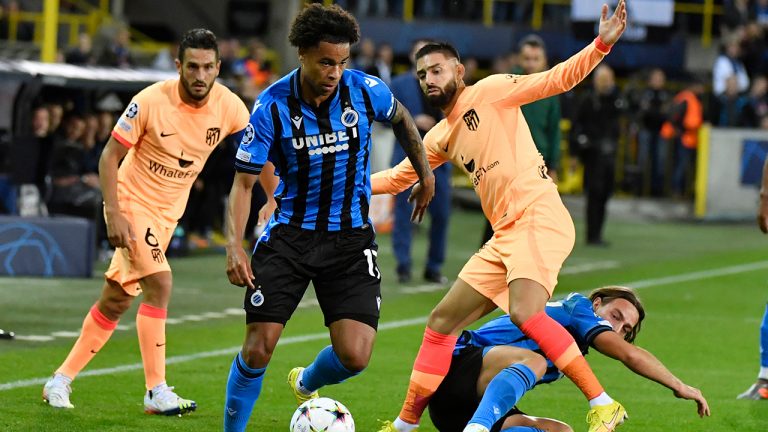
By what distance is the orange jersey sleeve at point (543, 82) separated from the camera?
7.54m

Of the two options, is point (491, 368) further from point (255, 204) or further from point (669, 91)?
point (669, 91)

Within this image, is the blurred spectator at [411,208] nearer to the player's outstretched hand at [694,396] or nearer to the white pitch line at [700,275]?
the white pitch line at [700,275]

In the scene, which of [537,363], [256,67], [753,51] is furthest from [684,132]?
[537,363]

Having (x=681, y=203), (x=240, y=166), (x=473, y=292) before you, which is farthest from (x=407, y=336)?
(x=681, y=203)

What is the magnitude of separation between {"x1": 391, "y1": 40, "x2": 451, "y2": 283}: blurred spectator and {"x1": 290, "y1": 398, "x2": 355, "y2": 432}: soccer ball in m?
7.49

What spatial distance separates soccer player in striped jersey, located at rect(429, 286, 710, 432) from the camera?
6.84 m

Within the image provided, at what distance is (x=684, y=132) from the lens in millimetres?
23812

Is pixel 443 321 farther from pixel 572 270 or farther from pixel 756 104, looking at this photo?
pixel 756 104

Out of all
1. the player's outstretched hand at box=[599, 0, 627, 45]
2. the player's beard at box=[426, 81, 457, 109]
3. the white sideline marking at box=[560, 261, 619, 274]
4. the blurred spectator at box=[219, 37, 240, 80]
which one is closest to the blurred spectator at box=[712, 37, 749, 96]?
the blurred spectator at box=[219, 37, 240, 80]

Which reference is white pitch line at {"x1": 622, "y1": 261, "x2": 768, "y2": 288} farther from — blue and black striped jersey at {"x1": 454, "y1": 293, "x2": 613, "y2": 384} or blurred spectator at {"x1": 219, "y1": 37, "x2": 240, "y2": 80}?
blurred spectator at {"x1": 219, "y1": 37, "x2": 240, "y2": 80}

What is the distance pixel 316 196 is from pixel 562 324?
1370 mm

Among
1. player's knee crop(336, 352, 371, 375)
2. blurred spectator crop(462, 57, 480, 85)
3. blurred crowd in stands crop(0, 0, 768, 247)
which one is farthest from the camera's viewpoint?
blurred spectator crop(462, 57, 480, 85)

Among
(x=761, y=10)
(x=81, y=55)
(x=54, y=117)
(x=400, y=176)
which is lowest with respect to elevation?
(x=54, y=117)

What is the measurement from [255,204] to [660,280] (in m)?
4.71
